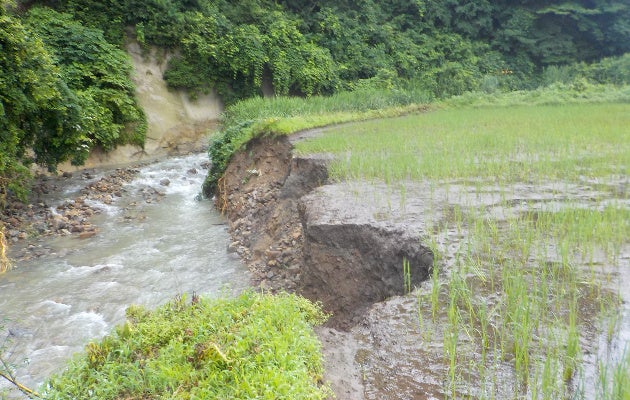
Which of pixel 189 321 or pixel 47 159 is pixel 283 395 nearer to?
pixel 189 321

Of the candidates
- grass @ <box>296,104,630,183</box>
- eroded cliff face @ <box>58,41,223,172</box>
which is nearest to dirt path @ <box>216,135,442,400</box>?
grass @ <box>296,104,630,183</box>

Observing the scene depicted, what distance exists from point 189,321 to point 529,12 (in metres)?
25.8

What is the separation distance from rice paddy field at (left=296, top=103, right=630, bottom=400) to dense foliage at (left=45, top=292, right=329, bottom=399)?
2.64 ft

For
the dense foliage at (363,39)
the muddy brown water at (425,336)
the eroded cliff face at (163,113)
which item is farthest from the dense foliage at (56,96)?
the muddy brown water at (425,336)

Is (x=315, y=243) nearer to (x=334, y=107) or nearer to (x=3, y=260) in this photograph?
(x=3, y=260)

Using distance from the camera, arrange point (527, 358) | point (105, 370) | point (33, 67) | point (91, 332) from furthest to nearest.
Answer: point (33, 67)
point (91, 332)
point (105, 370)
point (527, 358)

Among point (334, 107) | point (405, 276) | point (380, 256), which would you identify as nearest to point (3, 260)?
point (380, 256)

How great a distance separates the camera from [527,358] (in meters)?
2.79

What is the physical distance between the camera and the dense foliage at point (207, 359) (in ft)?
8.80

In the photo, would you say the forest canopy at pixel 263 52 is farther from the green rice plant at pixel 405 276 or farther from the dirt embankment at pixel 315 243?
the green rice plant at pixel 405 276

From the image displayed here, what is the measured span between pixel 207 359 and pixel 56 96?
22.6ft

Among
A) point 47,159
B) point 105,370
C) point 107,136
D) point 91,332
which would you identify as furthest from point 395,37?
point 105,370

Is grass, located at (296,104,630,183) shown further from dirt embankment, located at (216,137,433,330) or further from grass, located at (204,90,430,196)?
grass, located at (204,90,430,196)

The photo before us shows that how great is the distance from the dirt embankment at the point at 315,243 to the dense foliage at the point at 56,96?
3.22 m
